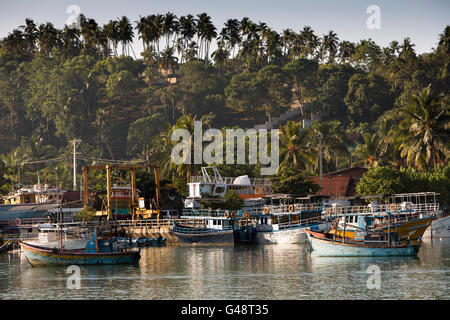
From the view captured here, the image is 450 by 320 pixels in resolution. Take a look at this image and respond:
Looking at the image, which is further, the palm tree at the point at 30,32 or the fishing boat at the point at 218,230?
the palm tree at the point at 30,32

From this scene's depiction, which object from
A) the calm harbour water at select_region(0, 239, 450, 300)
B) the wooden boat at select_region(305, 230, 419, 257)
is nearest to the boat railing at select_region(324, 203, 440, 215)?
the calm harbour water at select_region(0, 239, 450, 300)

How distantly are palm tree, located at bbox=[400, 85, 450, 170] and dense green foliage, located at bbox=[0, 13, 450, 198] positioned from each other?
32248 millimetres

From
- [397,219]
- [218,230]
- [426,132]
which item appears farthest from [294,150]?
[397,219]

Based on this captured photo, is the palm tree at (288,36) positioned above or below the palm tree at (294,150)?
above

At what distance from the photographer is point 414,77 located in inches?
5408

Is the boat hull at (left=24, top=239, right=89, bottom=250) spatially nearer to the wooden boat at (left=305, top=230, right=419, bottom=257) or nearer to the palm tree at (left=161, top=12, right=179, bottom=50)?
the wooden boat at (left=305, top=230, right=419, bottom=257)

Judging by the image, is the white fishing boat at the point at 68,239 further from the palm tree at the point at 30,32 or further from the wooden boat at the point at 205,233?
the palm tree at the point at 30,32

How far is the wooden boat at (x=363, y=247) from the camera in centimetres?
5272

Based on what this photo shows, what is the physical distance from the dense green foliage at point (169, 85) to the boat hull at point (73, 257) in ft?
223

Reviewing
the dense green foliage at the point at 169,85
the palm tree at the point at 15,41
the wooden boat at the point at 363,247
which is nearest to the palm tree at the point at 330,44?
the dense green foliage at the point at 169,85

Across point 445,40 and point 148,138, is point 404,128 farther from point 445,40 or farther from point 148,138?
point 148,138
